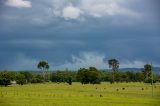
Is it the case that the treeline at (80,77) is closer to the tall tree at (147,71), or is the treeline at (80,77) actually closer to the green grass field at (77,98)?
the tall tree at (147,71)

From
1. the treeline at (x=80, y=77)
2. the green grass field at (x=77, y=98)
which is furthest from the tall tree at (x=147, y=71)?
the green grass field at (x=77, y=98)

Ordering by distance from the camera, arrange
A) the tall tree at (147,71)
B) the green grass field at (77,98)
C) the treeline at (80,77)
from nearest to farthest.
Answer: the green grass field at (77,98), the treeline at (80,77), the tall tree at (147,71)

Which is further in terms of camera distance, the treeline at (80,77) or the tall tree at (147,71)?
the tall tree at (147,71)

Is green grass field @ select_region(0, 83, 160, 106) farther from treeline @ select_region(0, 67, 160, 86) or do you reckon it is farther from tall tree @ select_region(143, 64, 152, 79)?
tall tree @ select_region(143, 64, 152, 79)

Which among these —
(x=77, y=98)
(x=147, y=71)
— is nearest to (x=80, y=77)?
Result: (x=147, y=71)

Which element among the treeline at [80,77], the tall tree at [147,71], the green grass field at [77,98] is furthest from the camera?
the tall tree at [147,71]

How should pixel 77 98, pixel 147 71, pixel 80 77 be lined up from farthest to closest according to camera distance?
1. pixel 147 71
2. pixel 80 77
3. pixel 77 98

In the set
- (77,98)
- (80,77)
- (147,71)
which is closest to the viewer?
(77,98)

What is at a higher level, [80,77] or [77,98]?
[80,77]

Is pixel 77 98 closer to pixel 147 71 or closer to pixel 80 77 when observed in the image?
pixel 80 77

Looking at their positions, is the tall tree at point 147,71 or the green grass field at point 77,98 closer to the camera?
the green grass field at point 77,98

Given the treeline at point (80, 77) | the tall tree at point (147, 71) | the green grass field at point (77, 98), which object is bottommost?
the green grass field at point (77, 98)

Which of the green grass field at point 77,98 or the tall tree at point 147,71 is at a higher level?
the tall tree at point 147,71

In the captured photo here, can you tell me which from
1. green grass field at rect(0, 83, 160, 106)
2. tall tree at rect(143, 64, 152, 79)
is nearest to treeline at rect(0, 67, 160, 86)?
tall tree at rect(143, 64, 152, 79)
